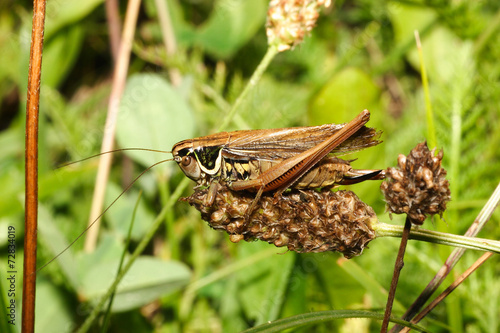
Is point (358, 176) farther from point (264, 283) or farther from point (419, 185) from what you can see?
point (264, 283)

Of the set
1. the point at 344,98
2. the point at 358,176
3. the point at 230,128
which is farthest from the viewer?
the point at 230,128

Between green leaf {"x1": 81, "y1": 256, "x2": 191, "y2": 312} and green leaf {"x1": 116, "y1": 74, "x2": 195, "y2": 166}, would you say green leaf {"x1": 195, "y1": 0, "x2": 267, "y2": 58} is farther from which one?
green leaf {"x1": 81, "y1": 256, "x2": 191, "y2": 312}

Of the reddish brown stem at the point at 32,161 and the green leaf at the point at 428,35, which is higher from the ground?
the green leaf at the point at 428,35

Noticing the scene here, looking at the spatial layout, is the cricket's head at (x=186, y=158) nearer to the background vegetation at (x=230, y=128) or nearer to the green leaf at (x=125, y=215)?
the background vegetation at (x=230, y=128)

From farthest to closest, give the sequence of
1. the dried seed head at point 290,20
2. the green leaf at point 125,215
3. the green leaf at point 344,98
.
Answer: the green leaf at point 125,215 < the green leaf at point 344,98 < the dried seed head at point 290,20

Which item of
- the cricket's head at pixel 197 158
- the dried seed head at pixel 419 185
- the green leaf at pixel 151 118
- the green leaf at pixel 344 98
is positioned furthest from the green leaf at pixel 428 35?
the dried seed head at pixel 419 185

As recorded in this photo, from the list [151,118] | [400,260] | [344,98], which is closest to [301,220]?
[400,260]

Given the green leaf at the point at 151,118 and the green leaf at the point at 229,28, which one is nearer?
the green leaf at the point at 151,118
